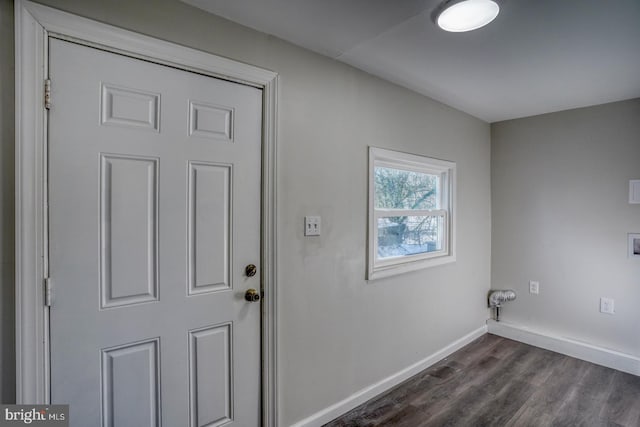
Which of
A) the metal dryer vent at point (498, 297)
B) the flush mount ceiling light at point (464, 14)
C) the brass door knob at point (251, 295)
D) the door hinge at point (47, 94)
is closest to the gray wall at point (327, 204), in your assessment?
the brass door knob at point (251, 295)

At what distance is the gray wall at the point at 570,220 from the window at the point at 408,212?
90cm

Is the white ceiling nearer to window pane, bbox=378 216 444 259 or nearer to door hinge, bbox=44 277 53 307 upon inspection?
window pane, bbox=378 216 444 259

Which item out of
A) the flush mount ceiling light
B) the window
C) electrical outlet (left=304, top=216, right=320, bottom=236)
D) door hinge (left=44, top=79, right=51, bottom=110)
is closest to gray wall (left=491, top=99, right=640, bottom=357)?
the window

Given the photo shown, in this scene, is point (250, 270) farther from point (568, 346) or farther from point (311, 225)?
point (568, 346)

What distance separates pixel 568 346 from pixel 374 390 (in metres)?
2.08

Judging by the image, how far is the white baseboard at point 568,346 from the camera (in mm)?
2629

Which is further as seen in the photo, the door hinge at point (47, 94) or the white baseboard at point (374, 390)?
the white baseboard at point (374, 390)

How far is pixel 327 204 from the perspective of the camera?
1.96 meters

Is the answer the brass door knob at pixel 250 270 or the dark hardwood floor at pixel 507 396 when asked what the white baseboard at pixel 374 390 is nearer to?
the dark hardwood floor at pixel 507 396

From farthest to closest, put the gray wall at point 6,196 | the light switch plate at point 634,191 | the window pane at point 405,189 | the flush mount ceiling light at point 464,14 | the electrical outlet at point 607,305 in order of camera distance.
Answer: the electrical outlet at point 607,305
the light switch plate at point 634,191
the window pane at point 405,189
the flush mount ceiling light at point 464,14
the gray wall at point 6,196

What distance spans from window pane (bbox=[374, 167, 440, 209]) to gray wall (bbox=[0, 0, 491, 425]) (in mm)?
229

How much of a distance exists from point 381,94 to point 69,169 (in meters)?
1.93

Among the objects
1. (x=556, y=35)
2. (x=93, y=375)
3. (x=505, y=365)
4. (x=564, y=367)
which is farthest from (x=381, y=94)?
(x=564, y=367)

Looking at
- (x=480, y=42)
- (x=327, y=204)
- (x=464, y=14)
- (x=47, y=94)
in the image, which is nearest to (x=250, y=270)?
(x=327, y=204)
